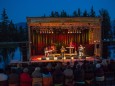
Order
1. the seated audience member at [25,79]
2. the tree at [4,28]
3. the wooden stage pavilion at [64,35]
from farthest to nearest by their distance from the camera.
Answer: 1. the tree at [4,28]
2. the wooden stage pavilion at [64,35]
3. the seated audience member at [25,79]

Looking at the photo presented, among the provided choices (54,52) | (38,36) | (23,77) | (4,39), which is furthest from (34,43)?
(4,39)

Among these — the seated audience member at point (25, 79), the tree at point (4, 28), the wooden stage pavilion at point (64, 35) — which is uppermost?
the tree at point (4, 28)

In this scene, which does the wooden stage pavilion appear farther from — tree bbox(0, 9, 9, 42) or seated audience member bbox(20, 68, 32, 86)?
tree bbox(0, 9, 9, 42)

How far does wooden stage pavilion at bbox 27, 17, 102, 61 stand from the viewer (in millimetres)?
20328

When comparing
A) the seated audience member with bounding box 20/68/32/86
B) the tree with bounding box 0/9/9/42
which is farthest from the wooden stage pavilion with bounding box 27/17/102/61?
the tree with bounding box 0/9/9/42

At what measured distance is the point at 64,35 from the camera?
2452 centimetres

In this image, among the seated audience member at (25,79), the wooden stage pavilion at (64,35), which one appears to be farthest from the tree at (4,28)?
the seated audience member at (25,79)

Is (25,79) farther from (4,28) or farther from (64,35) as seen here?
(4,28)

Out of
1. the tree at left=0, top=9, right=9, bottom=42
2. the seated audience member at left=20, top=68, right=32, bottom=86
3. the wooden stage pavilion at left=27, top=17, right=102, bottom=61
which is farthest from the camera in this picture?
the tree at left=0, top=9, right=9, bottom=42

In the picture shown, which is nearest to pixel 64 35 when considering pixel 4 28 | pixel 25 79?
pixel 25 79

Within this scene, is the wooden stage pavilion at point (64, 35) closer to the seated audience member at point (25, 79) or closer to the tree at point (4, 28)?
the seated audience member at point (25, 79)

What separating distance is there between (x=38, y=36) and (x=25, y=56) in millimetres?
4431

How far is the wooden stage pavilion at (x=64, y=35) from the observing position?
800 inches

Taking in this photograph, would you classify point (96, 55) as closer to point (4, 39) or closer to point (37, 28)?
point (37, 28)
